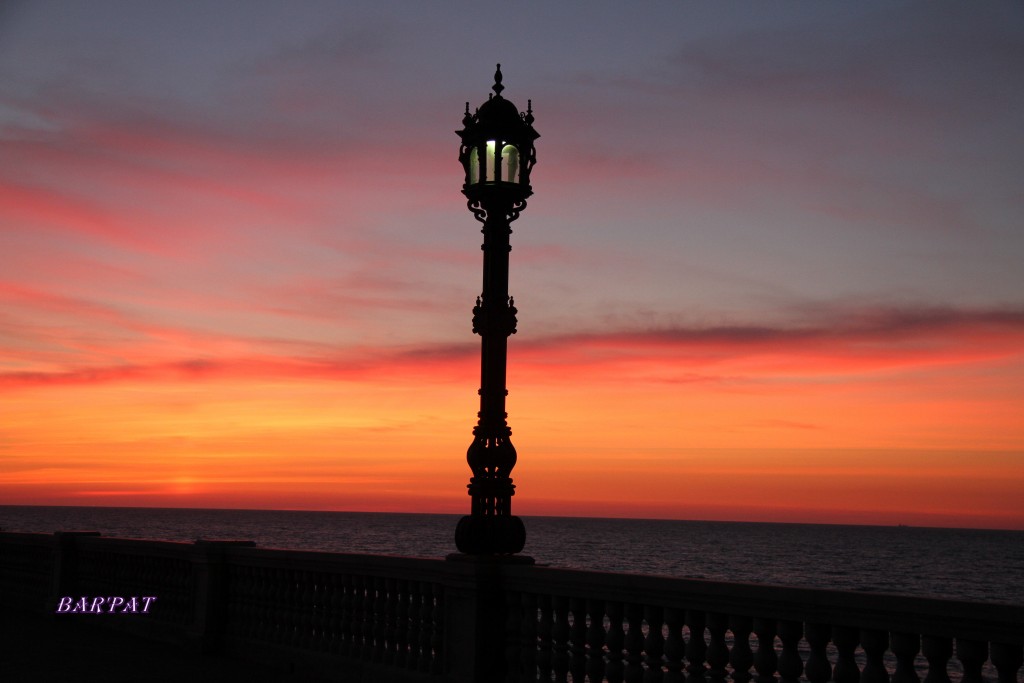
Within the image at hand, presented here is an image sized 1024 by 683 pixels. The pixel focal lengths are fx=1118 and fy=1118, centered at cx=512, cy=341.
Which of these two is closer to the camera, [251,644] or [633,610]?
[633,610]

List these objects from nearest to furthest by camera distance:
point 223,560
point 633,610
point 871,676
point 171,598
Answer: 1. point 871,676
2. point 633,610
3. point 223,560
4. point 171,598

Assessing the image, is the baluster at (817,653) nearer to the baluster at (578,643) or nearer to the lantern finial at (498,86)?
the baluster at (578,643)

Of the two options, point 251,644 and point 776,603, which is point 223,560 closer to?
point 251,644

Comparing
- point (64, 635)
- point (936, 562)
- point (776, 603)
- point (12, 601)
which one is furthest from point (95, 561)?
point (936, 562)

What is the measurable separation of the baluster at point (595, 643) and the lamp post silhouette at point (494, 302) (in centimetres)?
153

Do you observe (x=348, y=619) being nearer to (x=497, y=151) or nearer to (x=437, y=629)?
(x=437, y=629)

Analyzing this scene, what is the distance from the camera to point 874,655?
6.49 meters

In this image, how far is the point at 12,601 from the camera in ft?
66.0

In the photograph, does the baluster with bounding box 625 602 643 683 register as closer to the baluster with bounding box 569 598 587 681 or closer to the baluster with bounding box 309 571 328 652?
the baluster with bounding box 569 598 587 681

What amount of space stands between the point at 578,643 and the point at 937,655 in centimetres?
340

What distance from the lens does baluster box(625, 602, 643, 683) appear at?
27.1ft

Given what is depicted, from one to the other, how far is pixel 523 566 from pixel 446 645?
1.21m

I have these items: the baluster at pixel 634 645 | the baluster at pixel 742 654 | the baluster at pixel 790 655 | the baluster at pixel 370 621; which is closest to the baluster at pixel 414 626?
the baluster at pixel 370 621

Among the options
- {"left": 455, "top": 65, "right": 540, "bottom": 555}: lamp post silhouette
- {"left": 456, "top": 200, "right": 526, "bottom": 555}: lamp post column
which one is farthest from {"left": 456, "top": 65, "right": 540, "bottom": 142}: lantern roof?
{"left": 456, "top": 200, "right": 526, "bottom": 555}: lamp post column
